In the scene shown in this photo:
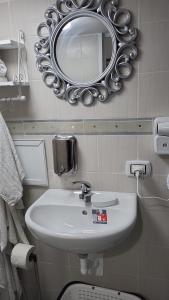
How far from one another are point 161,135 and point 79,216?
551 millimetres

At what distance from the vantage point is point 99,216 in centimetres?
114

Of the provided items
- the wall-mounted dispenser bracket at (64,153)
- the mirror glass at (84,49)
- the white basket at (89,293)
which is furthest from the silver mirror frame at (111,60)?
the white basket at (89,293)

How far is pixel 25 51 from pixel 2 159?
548 millimetres

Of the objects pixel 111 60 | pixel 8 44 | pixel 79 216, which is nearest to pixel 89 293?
pixel 79 216

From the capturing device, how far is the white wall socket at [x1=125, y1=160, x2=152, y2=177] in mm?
1153

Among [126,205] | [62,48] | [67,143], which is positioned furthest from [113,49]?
[126,205]

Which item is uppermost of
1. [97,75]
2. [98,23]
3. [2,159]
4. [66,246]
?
[98,23]

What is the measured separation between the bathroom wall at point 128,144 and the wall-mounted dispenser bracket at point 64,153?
48 mm

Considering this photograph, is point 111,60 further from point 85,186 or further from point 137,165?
point 85,186

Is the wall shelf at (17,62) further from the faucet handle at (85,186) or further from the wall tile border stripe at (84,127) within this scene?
the faucet handle at (85,186)

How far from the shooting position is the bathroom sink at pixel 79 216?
0.97 meters

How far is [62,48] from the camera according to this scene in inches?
44.6

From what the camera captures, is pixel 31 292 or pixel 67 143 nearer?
pixel 67 143

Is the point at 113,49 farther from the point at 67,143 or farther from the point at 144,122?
the point at 67,143
